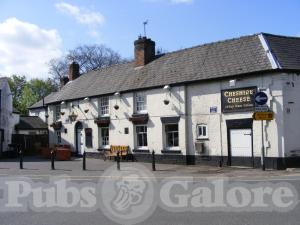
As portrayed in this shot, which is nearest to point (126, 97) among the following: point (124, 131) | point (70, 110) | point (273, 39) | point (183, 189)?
point (124, 131)

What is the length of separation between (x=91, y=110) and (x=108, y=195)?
2163 centimetres

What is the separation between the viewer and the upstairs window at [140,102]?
3006 cm

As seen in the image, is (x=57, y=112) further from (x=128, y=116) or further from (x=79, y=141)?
(x=128, y=116)

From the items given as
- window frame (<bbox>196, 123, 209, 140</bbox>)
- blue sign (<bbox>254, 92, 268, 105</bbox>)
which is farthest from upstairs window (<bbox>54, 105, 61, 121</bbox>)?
blue sign (<bbox>254, 92, 268, 105</bbox>)

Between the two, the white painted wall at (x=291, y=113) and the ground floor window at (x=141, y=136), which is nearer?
the white painted wall at (x=291, y=113)

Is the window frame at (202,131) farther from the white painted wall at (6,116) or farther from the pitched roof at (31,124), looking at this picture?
the pitched roof at (31,124)

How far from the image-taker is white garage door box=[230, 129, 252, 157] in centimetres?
2378

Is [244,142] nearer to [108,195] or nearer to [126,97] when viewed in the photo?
[126,97]

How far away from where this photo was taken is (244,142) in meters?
24.0

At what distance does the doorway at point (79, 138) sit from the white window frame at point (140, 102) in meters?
7.41

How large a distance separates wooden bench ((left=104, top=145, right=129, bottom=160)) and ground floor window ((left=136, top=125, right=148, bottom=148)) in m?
1.00

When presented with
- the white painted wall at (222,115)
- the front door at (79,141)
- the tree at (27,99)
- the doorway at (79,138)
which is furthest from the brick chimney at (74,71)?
the tree at (27,99)

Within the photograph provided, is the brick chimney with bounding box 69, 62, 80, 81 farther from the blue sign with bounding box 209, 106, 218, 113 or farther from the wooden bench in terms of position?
the blue sign with bounding box 209, 106, 218, 113

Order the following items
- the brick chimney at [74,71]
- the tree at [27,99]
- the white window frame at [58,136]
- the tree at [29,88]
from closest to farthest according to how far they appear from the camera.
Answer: the white window frame at [58,136] → the brick chimney at [74,71] → the tree at [27,99] → the tree at [29,88]
